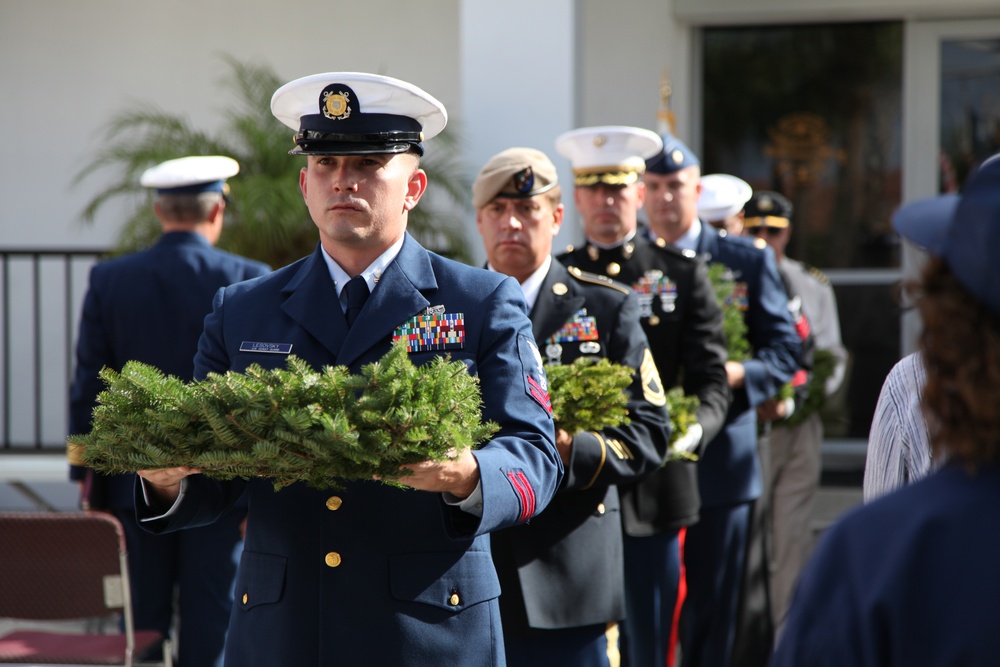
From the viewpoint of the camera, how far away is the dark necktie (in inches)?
95.3

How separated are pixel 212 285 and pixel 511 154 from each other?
1.57 metres

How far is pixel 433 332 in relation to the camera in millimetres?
2377

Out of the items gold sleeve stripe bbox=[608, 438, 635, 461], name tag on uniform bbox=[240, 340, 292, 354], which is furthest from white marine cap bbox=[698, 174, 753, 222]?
name tag on uniform bbox=[240, 340, 292, 354]

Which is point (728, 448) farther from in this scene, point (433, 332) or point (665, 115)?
point (665, 115)

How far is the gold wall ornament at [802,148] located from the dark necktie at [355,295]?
635cm

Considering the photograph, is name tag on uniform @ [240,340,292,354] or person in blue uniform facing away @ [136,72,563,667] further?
name tag on uniform @ [240,340,292,354]

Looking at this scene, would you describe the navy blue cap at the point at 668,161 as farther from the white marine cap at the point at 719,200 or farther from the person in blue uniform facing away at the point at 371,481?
the person in blue uniform facing away at the point at 371,481

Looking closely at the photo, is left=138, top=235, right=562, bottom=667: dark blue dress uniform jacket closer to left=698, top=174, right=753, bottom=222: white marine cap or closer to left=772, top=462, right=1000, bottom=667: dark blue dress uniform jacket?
left=772, top=462, right=1000, bottom=667: dark blue dress uniform jacket

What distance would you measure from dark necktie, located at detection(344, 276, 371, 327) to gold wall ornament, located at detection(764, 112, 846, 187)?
20.8 ft

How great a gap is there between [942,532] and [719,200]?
17.7ft

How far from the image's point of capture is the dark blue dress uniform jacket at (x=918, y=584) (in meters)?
1.16

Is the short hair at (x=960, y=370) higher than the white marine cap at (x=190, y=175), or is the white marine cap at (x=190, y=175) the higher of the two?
the white marine cap at (x=190, y=175)

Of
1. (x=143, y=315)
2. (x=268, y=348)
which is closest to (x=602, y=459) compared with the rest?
(x=268, y=348)

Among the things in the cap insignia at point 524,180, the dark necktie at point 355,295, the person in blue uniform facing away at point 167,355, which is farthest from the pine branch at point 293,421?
the person in blue uniform facing away at point 167,355
